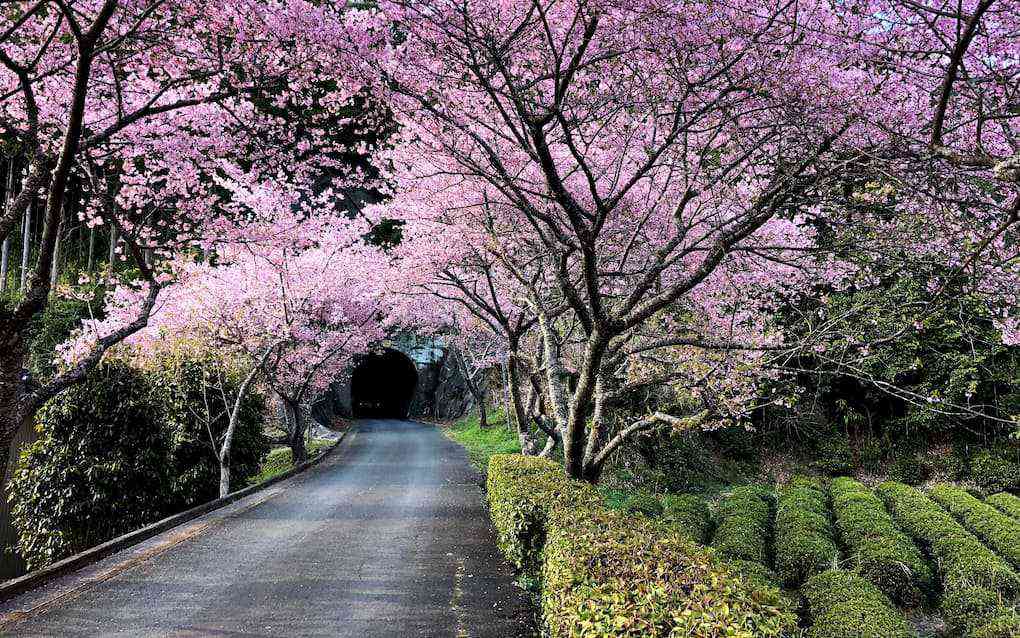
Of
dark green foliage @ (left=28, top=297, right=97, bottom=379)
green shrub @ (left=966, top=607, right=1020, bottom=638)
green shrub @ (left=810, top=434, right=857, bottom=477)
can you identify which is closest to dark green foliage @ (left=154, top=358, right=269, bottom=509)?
dark green foliage @ (left=28, top=297, right=97, bottom=379)

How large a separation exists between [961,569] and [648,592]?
7180 millimetres

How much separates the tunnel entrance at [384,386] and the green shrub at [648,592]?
35318 millimetres

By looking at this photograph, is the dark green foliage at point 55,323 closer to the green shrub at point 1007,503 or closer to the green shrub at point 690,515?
the green shrub at point 690,515

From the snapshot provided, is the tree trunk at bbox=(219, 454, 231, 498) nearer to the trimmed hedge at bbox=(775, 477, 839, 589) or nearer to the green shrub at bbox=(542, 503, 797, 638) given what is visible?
the green shrub at bbox=(542, 503, 797, 638)

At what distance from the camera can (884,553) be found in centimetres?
832

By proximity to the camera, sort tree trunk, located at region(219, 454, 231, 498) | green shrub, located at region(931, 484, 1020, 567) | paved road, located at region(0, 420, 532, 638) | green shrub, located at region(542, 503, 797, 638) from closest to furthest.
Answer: green shrub, located at region(542, 503, 797, 638), paved road, located at region(0, 420, 532, 638), green shrub, located at region(931, 484, 1020, 567), tree trunk, located at region(219, 454, 231, 498)

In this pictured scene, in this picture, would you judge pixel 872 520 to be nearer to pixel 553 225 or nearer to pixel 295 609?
pixel 553 225

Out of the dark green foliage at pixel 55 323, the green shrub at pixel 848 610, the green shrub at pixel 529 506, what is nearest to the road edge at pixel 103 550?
the green shrub at pixel 529 506

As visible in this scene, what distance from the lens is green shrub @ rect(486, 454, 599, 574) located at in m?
5.93

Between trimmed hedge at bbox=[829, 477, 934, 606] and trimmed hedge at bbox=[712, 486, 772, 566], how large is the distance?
3.79 ft

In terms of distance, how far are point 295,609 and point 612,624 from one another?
3523 mm

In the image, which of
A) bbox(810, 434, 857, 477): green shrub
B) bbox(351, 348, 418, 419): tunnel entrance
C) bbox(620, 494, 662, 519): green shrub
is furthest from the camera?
bbox(351, 348, 418, 419): tunnel entrance

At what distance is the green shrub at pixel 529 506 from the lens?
5.93 m

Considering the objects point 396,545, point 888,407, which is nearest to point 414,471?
point 396,545
